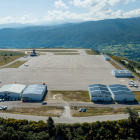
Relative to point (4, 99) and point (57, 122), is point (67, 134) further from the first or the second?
point (4, 99)

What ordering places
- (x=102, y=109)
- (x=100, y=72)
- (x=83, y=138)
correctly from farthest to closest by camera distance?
1. (x=100, y=72)
2. (x=102, y=109)
3. (x=83, y=138)

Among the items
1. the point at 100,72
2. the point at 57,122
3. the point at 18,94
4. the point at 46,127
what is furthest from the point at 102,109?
the point at 100,72

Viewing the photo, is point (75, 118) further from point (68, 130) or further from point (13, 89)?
point (13, 89)

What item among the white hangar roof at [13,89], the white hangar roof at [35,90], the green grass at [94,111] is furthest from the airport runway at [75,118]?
the white hangar roof at [13,89]

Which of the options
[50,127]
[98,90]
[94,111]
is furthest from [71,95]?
[50,127]

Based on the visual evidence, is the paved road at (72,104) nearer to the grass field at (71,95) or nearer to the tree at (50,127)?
the grass field at (71,95)

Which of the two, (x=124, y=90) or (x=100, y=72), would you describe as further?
(x=100, y=72)

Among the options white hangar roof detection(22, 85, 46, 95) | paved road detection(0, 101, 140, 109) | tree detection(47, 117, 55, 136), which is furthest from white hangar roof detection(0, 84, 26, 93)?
tree detection(47, 117, 55, 136)

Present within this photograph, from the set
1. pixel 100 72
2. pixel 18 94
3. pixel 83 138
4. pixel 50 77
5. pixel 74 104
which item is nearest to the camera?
pixel 83 138

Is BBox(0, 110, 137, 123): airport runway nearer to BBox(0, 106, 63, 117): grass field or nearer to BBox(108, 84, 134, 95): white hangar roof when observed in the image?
BBox(0, 106, 63, 117): grass field
